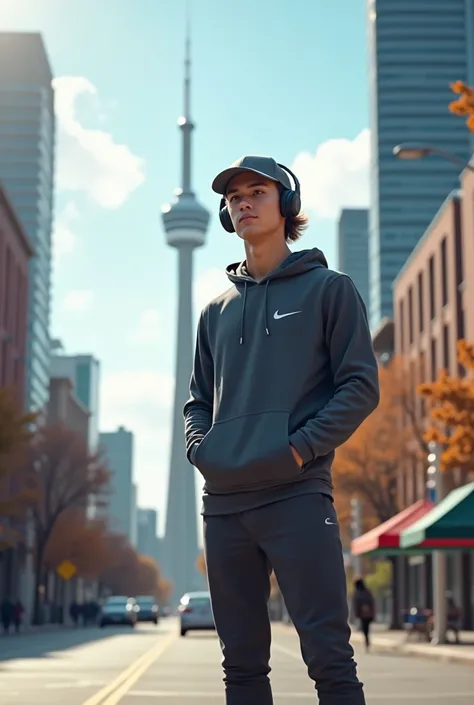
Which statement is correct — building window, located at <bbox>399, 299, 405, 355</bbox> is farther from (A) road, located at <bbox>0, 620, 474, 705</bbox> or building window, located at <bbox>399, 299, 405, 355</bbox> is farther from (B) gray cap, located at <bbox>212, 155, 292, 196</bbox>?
(B) gray cap, located at <bbox>212, 155, 292, 196</bbox>

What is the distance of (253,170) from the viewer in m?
5.04

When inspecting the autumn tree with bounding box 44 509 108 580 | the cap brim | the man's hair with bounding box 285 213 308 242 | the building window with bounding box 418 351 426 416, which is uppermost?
the building window with bounding box 418 351 426 416

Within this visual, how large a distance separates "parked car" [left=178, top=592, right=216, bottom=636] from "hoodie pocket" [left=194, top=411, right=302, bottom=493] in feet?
125

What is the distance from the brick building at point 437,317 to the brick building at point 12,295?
20.2 m

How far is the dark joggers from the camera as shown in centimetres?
459

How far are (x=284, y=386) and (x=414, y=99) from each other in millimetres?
168395

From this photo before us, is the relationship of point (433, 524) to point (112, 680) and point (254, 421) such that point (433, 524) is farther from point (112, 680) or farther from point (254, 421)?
point (254, 421)

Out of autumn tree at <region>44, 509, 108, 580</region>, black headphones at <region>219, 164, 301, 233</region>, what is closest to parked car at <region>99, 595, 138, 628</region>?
autumn tree at <region>44, 509, 108, 580</region>

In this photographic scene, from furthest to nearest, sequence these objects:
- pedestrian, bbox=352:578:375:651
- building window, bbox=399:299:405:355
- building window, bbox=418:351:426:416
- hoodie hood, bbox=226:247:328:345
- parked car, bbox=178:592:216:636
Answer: building window, bbox=399:299:405:355 < building window, bbox=418:351:426:416 < parked car, bbox=178:592:216:636 < pedestrian, bbox=352:578:375:651 < hoodie hood, bbox=226:247:328:345

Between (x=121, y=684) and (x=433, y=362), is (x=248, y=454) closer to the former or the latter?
(x=121, y=684)

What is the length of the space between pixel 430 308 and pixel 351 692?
5229 centimetres

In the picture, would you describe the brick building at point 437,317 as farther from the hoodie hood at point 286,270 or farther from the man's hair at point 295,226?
the hoodie hood at point 286,270

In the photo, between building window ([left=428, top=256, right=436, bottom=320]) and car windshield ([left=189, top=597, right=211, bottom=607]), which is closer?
car windshield ([left=189, top=597, right=211, bottom=607])

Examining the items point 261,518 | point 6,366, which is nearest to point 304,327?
point 261,518
